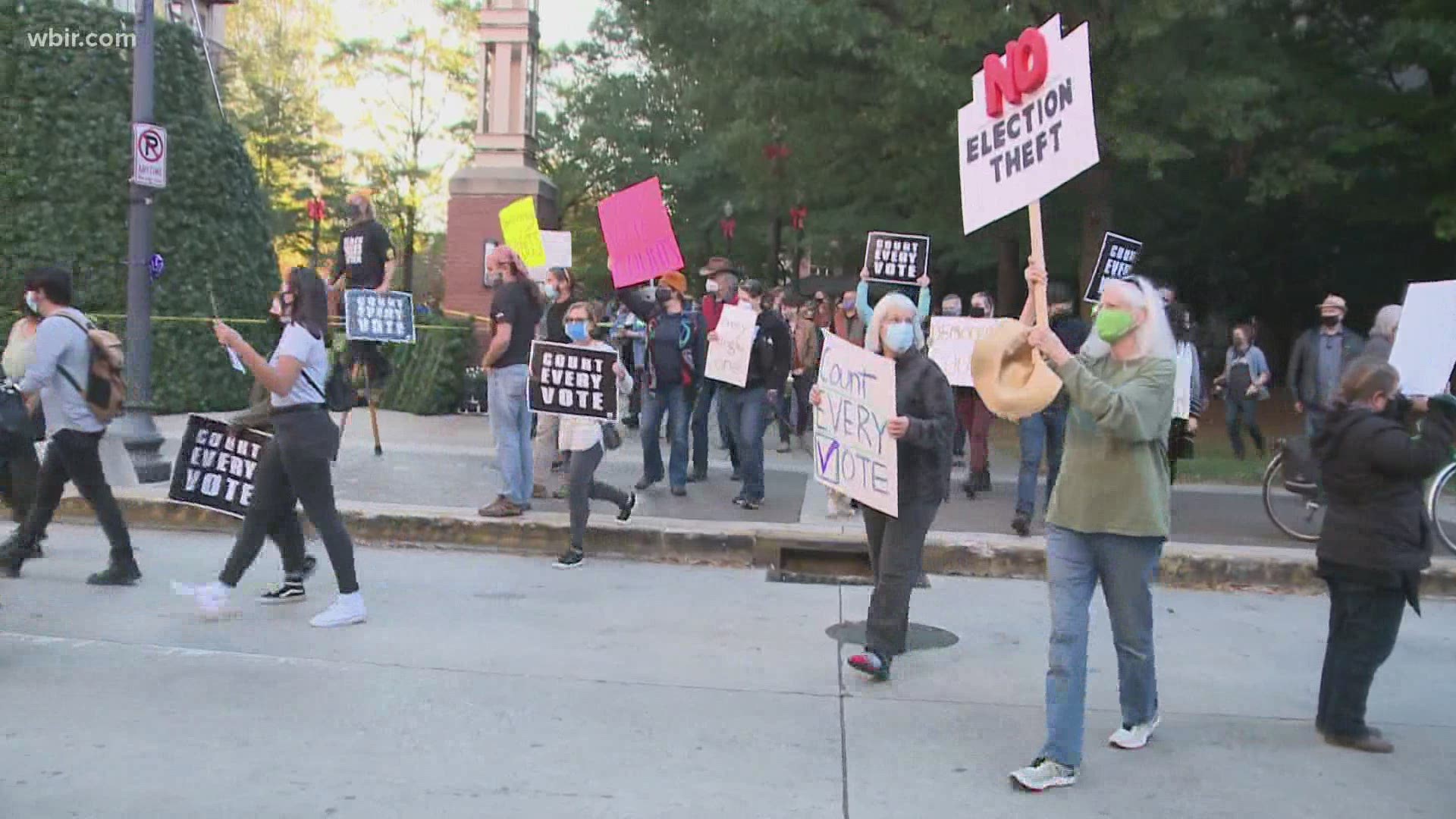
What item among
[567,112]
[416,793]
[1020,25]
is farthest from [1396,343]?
[567,112]

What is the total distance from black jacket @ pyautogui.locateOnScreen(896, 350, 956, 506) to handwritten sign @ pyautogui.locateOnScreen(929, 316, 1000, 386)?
5245 millimetres

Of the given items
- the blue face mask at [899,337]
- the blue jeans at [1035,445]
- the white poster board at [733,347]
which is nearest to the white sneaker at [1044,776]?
the blue face mask at [899,337]

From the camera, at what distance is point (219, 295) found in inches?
734

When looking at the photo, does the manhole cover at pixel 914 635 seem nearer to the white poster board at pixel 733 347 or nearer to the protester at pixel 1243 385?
the white poster board at pixel 733 347

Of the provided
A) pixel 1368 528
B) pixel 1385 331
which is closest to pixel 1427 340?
pixel 1385 331

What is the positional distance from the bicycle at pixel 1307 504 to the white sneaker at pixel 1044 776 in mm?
4999


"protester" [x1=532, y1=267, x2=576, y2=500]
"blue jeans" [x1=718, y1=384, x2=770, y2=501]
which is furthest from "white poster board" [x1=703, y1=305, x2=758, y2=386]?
"protester" [x1=532, y1=267, x2=576, y2=500]

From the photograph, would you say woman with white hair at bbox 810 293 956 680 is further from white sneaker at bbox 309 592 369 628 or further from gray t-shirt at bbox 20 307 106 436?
gray t-shirt at bbox 20 307 106 436

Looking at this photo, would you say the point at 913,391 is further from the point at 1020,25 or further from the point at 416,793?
the point at 1020,25

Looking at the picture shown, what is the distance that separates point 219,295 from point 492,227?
14.0ft

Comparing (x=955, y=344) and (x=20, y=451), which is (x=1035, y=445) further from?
(x=20, y=451)

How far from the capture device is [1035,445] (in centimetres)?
990

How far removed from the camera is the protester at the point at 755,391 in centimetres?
1085

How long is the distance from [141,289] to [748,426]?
505cm
